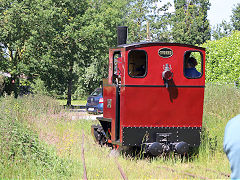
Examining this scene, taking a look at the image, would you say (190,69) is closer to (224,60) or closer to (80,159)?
A: (80,159)

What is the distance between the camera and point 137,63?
9695 mm

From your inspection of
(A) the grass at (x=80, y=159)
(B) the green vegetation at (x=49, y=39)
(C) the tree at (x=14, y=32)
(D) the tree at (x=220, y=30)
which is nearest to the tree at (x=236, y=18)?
(D) the tree at (x=220, y=30)

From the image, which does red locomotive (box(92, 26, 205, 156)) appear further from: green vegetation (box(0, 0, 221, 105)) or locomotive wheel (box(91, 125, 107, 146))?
green vegetation (box(0, 0, 221, 105))

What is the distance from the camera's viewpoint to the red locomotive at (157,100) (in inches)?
362

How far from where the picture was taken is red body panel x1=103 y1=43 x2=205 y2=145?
9.18 metres

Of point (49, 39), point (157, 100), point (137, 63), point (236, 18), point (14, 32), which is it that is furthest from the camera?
point (236, 18)

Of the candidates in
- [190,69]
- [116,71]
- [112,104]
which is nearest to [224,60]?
[190,69]

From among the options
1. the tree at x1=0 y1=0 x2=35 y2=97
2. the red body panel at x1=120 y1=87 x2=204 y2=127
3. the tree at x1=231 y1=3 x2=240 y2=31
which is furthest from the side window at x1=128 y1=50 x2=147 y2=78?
the tree at x1=231 y1=3 x2=240 y2=31

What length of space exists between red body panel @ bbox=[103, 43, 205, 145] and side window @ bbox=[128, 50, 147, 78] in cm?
26

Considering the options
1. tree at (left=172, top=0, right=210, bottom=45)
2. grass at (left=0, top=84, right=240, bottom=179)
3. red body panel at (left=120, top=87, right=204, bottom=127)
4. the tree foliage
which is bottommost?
grass at (left=0, top=84, right=240, bottom=179)

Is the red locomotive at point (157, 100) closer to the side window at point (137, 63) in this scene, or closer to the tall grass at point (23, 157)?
the side window at point (137, 63)

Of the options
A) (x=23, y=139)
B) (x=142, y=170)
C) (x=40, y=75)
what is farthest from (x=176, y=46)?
(x=40, y=75)

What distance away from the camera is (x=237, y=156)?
2154mm

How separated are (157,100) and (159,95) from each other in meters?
0.12
